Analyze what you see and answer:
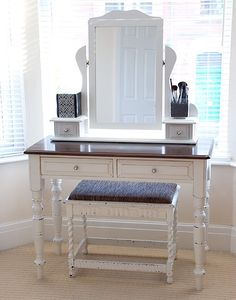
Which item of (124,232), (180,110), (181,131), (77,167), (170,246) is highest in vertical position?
(180,110)

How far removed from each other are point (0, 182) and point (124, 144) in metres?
0.89

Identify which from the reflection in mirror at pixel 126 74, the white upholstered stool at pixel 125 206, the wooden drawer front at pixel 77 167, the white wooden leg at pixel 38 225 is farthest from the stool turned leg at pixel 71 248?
the reflection in mirror at pixel 126 74

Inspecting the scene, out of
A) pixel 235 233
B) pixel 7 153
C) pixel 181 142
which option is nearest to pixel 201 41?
pixel 181 142

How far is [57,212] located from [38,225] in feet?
1.07

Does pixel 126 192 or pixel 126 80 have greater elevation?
pixel 126 80

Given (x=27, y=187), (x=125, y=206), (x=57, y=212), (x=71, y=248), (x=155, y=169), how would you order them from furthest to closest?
(x=27, y=187) → (x=57, y=212) → (x=71, y=248) → (x=125, y=206) → (x=155, y=169)

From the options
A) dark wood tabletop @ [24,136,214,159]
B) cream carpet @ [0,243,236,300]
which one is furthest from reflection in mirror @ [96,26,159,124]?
cream carpet @ [0,243,236,300]

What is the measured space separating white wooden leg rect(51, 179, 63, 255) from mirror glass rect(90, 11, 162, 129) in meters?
0.45

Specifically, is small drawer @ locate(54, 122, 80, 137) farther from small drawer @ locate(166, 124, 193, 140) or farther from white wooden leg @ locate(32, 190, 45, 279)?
small drawer @ locate(166, 124, 193, 140)

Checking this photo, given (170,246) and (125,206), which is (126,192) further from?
(170,246)

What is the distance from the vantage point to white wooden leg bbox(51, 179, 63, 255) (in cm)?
278

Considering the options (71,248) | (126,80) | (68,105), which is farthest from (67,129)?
(71,248)

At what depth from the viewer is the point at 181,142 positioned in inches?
98.3

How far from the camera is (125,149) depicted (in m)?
2.40
